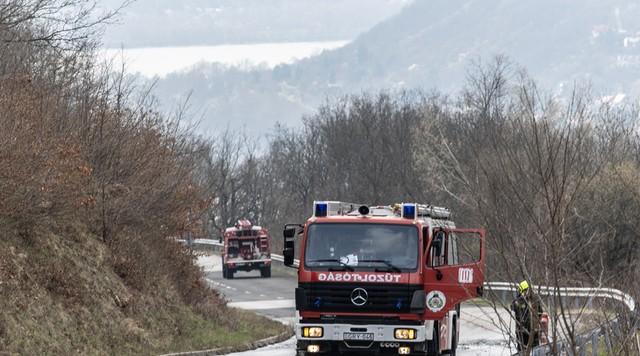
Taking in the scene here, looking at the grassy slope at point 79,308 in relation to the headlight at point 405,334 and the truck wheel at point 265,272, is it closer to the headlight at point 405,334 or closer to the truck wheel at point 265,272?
the headlight at point 405,334

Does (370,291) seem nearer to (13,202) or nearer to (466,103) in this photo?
(13,202)

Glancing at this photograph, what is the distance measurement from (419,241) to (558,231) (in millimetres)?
8745

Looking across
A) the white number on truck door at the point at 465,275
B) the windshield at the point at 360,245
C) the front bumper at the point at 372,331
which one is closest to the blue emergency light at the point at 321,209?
the windshield at the point at 360,245

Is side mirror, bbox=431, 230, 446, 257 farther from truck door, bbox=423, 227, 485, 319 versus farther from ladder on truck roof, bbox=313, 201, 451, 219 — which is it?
ladder on truck roof, bbox=313, 201, 451, 219

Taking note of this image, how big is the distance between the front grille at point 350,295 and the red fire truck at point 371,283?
2 centimetres

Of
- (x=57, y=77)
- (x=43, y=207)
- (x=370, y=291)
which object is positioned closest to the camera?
(x=370, y=291)

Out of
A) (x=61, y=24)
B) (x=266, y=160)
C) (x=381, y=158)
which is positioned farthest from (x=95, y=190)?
(x=266, y=160)

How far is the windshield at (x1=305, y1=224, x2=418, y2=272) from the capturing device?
21719 millimetres

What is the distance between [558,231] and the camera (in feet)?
42.7

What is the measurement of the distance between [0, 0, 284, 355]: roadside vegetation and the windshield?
4.66m

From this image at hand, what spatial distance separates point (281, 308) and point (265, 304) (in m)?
2.04

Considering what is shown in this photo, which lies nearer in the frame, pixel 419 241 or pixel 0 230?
pixel 419 241

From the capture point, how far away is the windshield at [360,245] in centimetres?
2172

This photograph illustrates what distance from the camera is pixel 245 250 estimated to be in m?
→ 64.2
